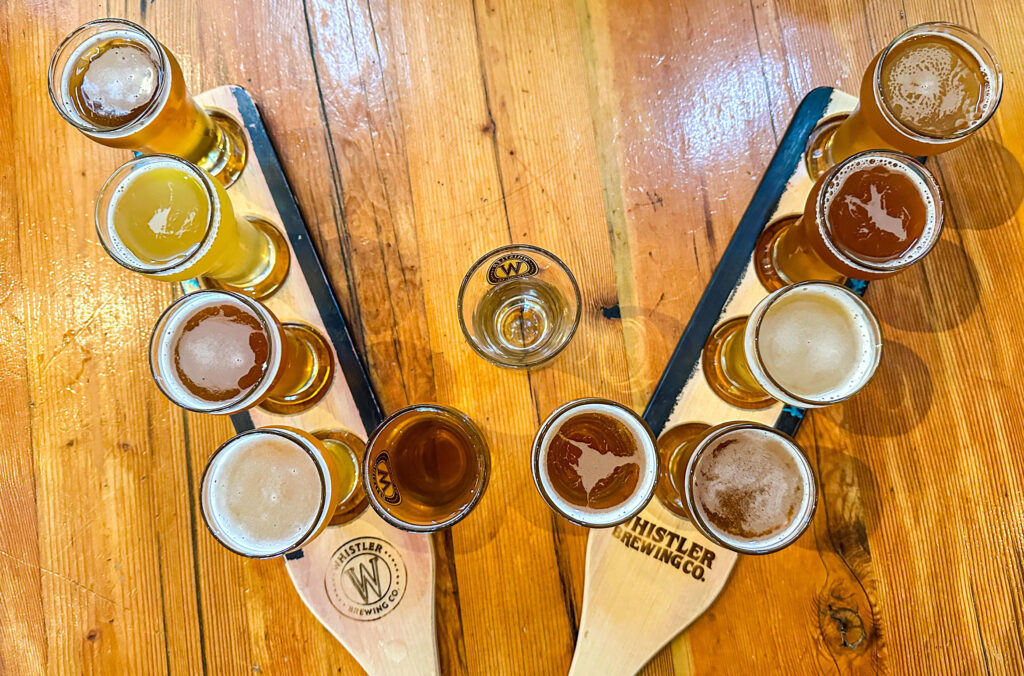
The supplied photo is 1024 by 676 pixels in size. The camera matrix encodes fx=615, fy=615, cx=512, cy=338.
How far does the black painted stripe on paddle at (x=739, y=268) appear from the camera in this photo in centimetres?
127

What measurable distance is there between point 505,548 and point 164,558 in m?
0.74

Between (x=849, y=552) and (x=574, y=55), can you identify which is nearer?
(x=849, y=552)

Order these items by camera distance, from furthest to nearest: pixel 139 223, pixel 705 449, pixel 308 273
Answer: pixel 308 273 < pixel 139 223 < pixel 705 449

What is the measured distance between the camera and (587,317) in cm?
132

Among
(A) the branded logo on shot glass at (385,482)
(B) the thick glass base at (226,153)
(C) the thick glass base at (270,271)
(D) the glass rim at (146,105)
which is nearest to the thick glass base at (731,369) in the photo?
(A) the branded logo on shot glass at (385,482)

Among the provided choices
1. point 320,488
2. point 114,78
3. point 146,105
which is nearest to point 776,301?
point 320,488

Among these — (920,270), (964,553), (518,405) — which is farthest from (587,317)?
(964,553)

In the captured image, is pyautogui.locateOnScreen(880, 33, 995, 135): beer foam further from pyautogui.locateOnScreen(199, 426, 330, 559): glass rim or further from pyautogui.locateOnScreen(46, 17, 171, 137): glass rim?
pyautogui.locateOnScreen(46, 17, 171, 137): glass rim

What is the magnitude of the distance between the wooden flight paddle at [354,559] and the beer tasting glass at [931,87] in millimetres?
1119

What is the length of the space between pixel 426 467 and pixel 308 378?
12.0 inches

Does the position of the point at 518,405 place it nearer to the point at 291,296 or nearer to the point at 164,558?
the point at 291,296

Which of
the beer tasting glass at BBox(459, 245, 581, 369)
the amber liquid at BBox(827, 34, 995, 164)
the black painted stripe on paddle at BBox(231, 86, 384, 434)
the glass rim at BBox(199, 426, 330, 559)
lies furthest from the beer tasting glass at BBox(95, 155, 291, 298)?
the amber liquid at BBox(827, 34, 995, 164)

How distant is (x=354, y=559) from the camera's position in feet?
4.11

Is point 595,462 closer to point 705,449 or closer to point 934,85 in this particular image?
point 705,449
